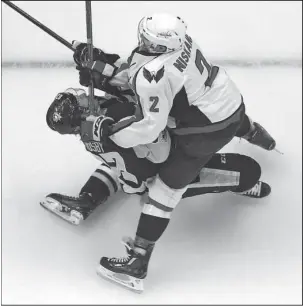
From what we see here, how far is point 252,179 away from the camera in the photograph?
2.16 meters

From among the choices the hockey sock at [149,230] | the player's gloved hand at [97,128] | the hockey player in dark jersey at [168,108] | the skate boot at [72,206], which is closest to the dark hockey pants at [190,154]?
the hockey player in dark jersey at [168,108]

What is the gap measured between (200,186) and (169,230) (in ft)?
0.60

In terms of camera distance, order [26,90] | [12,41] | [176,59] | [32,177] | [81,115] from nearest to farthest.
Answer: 1. [176,59]
2. [81,115]
3. [32,177]
4. [26,90]
5. [12,41]

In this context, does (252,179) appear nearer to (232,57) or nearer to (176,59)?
(176,59)

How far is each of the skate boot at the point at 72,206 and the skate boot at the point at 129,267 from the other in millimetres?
204

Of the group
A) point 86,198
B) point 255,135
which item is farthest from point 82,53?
point 255,135

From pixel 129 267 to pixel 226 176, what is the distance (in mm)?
428

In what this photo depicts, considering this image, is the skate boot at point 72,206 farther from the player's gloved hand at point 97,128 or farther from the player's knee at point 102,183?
the player's gloved hand at point 97,128

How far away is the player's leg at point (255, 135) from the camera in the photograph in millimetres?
2291

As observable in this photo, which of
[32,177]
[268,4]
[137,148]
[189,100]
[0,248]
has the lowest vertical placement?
[0,248]

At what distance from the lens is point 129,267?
1956 mm

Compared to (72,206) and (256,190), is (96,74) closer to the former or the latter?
(72,206)

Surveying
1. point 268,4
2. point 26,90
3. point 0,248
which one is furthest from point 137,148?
point 268,4

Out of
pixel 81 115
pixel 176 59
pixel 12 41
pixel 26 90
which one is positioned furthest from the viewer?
pixel 12 41
